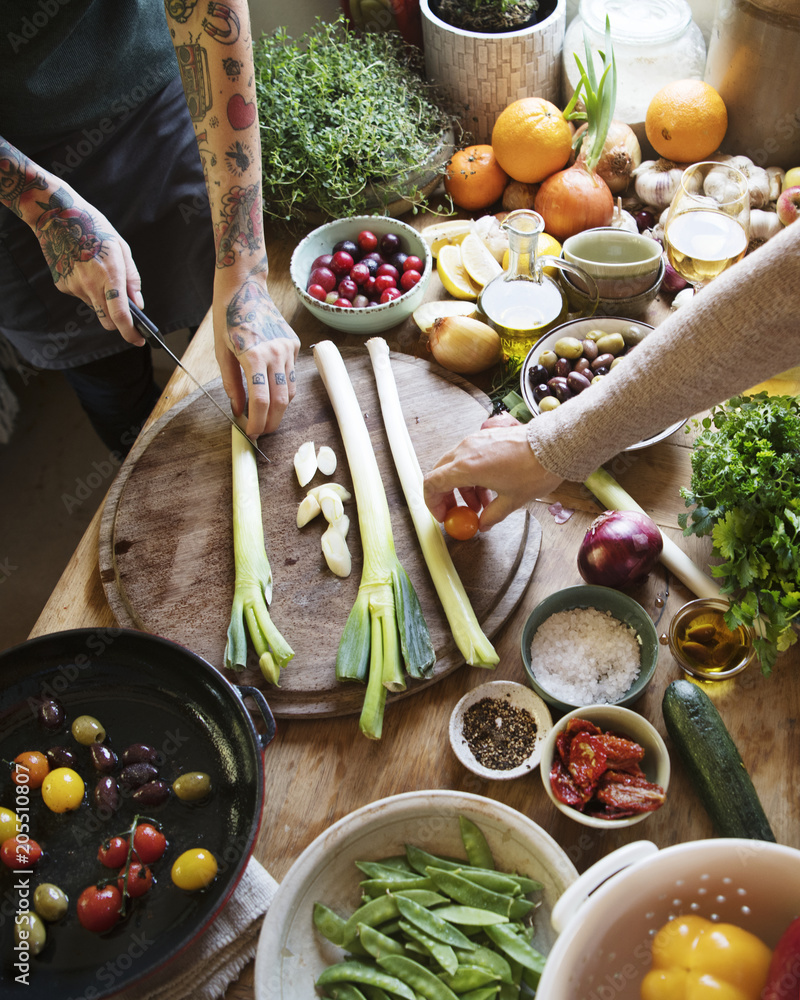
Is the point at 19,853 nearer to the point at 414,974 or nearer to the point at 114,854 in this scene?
the point at 114,854

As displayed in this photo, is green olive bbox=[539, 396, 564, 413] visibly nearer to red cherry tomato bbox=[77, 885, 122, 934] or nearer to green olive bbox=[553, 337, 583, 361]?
green olive bbox=[553, 337, 583, 361]

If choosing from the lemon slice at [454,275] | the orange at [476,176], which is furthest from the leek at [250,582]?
the orange at [476,176]

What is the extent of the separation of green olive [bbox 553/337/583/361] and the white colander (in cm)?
98

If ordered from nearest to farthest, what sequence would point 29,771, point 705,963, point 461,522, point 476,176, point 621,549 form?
point 705,963
point 29,771
point 621,549
point 461,522
point 476,176

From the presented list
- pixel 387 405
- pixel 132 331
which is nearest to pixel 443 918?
pixel 387 405

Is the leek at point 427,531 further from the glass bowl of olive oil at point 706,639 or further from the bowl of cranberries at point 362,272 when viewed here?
the glass bowl of olive oil at point 706,639

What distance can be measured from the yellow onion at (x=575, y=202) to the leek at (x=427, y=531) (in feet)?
1.77

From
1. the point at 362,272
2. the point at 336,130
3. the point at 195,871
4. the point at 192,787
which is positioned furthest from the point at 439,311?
the point at 195,871

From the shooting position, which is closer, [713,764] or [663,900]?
[663,900]

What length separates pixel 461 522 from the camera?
1369mm

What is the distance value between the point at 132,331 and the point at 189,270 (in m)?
0.54

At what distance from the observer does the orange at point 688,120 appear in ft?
5.90

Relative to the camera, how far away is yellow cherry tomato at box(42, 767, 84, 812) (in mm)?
1099

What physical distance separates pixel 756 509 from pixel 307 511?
0.83 m
